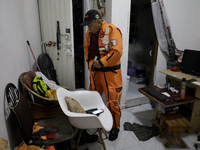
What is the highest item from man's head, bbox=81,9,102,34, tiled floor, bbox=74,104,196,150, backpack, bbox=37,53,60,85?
man's head, bbox=81,9,102,34

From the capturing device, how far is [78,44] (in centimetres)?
338

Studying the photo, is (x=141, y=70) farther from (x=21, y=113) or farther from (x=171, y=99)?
(x=21, y=113)

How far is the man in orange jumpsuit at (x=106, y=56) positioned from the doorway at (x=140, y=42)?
1721 millimetres

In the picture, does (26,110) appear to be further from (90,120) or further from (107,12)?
(107,12)

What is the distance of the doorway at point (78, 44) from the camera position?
3.30 m

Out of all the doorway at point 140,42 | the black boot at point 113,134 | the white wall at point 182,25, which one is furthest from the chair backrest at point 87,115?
the doorway at point 140,42

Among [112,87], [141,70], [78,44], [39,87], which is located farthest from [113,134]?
[141,70]

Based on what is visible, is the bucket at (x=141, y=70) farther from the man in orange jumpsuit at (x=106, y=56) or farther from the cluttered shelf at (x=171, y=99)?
the man in orange jumpsuit at (x=106, y=56)

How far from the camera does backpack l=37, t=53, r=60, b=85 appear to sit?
260 centimetres

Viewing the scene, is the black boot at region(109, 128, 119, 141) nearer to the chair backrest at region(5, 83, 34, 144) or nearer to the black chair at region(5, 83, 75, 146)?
the black chair at region(5, 83, 75, 146)

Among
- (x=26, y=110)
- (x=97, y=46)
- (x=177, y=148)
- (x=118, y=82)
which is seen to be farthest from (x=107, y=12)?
(x=177, y=148)

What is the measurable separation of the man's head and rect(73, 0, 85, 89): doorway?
4.95 ft

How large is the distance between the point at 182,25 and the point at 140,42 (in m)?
1.53

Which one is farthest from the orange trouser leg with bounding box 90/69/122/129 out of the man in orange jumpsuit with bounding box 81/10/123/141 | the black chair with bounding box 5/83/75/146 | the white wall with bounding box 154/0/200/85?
the white wall with bounding box 154/0/200/85
